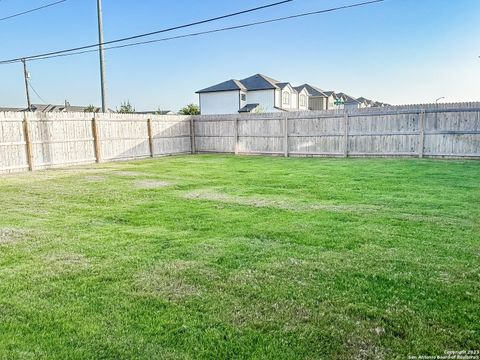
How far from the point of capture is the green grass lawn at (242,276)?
7.70ft

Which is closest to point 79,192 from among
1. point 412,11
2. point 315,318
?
point 315,318

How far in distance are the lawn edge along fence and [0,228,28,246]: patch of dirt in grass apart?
7.91 meters

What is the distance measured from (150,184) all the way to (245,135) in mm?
8803

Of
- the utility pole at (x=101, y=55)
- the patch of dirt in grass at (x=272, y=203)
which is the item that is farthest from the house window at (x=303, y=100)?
the patch of dirt in grass at (x=272, y=203)

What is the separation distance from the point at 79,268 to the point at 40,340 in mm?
1235

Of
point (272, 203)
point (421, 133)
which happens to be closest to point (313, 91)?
point (421, 133)

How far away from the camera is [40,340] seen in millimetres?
2402

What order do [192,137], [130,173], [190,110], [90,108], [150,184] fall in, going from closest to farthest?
[150,184]
[130,173]
[192,137]
[190,110]
[90,108]

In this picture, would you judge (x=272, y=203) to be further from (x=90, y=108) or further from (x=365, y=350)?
(x=90, y=108)

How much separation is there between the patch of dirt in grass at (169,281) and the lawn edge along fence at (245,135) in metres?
10.5

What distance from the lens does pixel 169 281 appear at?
3258 millimetres

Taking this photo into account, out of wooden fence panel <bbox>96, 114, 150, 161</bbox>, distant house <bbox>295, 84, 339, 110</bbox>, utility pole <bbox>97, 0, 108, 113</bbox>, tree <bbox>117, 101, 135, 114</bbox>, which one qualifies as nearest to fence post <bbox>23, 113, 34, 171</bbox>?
wooden fence panel <bbox>96, 114, 150, 161</bbox>

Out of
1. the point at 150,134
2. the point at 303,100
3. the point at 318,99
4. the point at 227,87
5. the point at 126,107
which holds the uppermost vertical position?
the point at 227,87

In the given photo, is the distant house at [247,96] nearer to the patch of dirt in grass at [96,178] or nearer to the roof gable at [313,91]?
the roof gable at [313,91]
